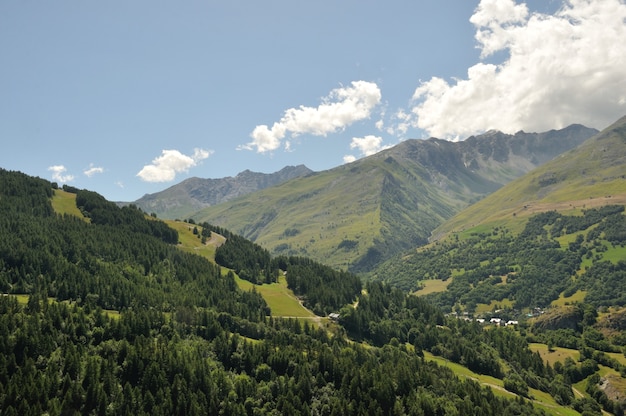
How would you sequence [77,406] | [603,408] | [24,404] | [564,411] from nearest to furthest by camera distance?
1. [24,404]
2. [77,406]
3. [564,411]
4. [603,408]

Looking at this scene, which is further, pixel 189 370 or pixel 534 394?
pixel 534 394

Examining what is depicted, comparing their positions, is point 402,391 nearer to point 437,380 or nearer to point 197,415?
point 437,380

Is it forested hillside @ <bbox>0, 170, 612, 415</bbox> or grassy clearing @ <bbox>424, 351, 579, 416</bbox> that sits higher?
forested hillside @ <bbox>0, 170, 612, 415</bbox>

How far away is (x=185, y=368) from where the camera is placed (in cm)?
13050

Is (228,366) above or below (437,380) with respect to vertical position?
above

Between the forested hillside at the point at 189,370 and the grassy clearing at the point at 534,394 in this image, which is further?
the grassy clearing at the point at 534,394

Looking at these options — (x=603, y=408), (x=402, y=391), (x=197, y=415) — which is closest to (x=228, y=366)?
(x=197, y=415)

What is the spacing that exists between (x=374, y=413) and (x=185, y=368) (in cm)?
5418

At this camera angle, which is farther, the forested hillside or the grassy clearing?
the grassy clearing

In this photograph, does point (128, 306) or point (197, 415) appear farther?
point (128, 306)

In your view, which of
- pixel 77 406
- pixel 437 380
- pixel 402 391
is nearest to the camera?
pixel 77 406

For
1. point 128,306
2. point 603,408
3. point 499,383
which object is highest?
point 128,306

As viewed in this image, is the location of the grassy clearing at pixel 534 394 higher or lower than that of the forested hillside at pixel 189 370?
lower

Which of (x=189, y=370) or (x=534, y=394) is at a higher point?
(x=189, y=370)
